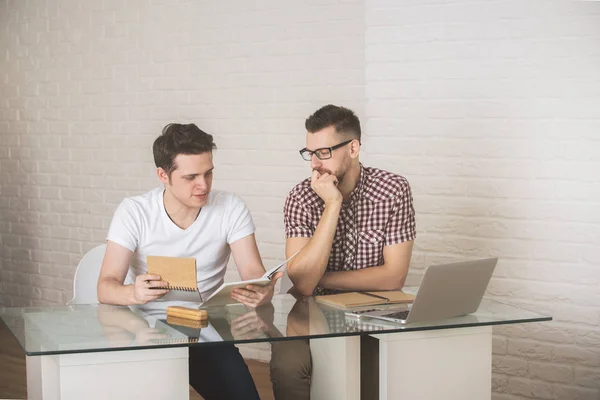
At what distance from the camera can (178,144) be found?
311 centimetres

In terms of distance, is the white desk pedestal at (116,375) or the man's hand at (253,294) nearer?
the white desk pedestal at (116,375)

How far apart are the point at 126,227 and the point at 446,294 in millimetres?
1185

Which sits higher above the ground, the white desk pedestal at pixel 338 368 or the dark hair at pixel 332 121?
the dark hair at pixel 332 121

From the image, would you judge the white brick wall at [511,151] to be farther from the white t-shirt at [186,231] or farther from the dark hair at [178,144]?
the dark hair at [178,144]

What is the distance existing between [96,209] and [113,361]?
10.8 ft

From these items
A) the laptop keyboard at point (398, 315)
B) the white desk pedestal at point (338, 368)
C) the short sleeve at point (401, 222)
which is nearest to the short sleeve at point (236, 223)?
the short sleeve at point (401, 222)

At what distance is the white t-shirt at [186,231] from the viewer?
3.15m

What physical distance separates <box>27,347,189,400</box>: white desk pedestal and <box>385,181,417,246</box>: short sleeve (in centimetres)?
115

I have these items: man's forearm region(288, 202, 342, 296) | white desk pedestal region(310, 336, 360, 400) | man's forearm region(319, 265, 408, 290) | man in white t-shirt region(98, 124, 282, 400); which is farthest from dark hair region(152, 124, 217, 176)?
white desk pedestal region(310, 336, 360, 400)

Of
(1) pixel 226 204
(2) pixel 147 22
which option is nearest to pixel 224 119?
(2) pixel 147 22

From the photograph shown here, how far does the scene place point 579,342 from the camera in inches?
146

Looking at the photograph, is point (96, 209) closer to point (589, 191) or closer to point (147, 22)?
point (147, 22)

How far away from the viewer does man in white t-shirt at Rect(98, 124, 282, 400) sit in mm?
3078

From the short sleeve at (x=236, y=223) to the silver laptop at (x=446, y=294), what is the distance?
735mm
